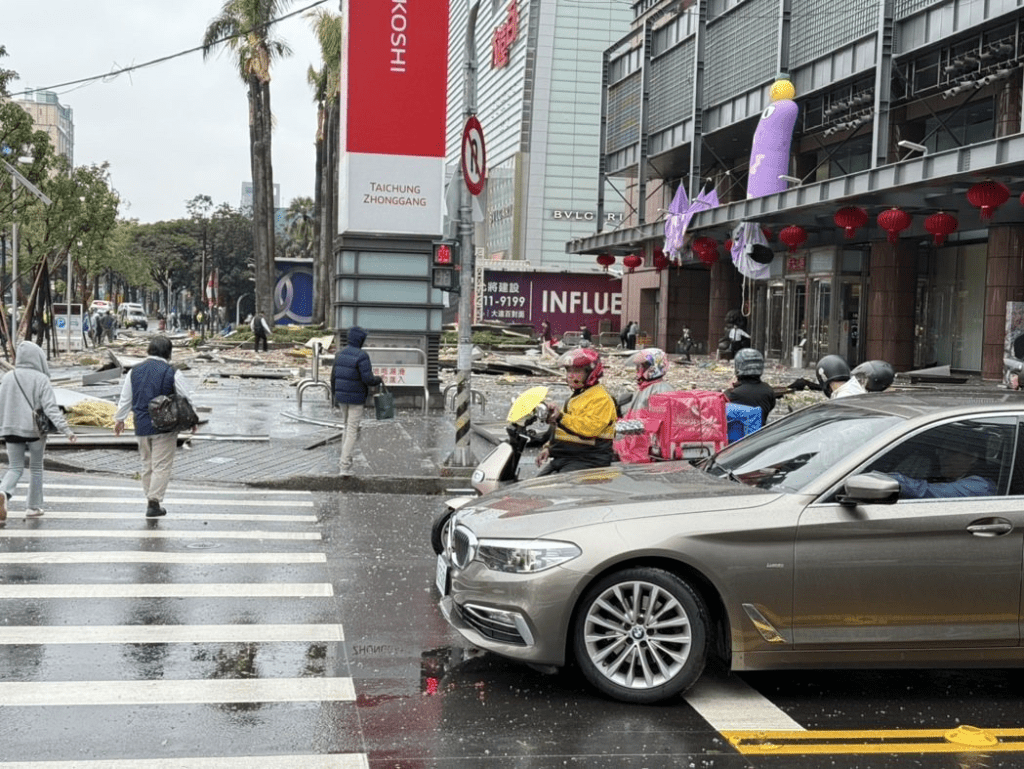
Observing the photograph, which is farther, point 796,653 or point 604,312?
point 604,312

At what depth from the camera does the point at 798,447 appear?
20.6 feet

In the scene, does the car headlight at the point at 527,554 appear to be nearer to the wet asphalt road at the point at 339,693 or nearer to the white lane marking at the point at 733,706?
the wet asphalt road at the point at 339,693

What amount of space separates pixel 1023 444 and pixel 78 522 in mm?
8015

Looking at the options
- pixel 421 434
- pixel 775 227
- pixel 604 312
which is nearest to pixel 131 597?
pixel 421 434

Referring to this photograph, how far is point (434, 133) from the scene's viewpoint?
21.3 m

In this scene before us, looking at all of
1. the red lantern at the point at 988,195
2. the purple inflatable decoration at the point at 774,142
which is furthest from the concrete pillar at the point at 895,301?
the red lantern at the point at 988,195

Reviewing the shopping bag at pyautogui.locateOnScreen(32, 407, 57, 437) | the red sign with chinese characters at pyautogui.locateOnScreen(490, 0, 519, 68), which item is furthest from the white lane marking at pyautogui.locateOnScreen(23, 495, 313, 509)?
the red sign with chinese characters at pyautogui.locateOnScreen(490, 0, 519, 68)

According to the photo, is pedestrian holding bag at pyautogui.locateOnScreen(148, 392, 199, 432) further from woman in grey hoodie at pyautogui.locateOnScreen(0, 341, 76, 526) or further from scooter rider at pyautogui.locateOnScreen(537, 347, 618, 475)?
scooter rider at pyautogui.locateOnScreen(537, 347, 618, 475)

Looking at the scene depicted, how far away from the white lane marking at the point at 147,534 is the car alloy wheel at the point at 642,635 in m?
4.93

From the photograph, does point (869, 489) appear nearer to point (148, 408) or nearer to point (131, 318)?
point (148, 408)

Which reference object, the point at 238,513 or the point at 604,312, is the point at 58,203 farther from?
the point at 604,312

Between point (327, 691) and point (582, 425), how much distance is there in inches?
119

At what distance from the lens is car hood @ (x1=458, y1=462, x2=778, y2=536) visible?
5566mm

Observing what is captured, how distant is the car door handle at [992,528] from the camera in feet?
18.1
